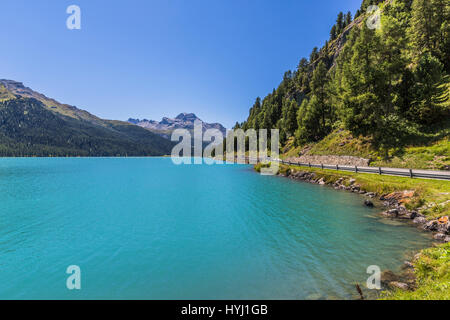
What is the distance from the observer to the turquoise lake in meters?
9.09

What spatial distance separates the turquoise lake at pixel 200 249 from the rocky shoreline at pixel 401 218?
82 cm

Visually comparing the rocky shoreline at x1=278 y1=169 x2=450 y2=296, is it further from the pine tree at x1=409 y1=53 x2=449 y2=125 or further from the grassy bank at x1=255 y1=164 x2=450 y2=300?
the pine tree at x1=409 y1=53 x2=449 y2=125

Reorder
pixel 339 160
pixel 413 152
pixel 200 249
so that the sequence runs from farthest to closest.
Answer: pixel 339 160
pixel 413 152
pixel 200 249

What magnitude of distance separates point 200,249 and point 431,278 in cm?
1127

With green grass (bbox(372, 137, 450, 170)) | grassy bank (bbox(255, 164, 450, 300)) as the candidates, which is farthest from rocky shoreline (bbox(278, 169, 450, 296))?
green grass (bbox(372, 137, 450, 170))

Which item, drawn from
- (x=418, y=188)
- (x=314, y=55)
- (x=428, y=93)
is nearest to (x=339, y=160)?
(x=428, y=93)

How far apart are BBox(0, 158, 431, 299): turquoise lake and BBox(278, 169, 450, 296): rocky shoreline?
82cm

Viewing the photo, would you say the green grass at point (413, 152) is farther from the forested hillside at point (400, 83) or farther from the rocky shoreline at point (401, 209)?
the rocky shoreline at point (401, 209)

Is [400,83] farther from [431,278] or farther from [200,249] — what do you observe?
[200,249]

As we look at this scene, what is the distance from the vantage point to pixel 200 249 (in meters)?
13.1

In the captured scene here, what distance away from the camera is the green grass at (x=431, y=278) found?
22.4 ft

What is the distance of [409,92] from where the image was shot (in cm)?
3841

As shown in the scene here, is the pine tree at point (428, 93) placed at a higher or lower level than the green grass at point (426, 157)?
higher

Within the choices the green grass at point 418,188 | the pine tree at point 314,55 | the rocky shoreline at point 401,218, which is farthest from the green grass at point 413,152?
the pine tree at point 314,55
